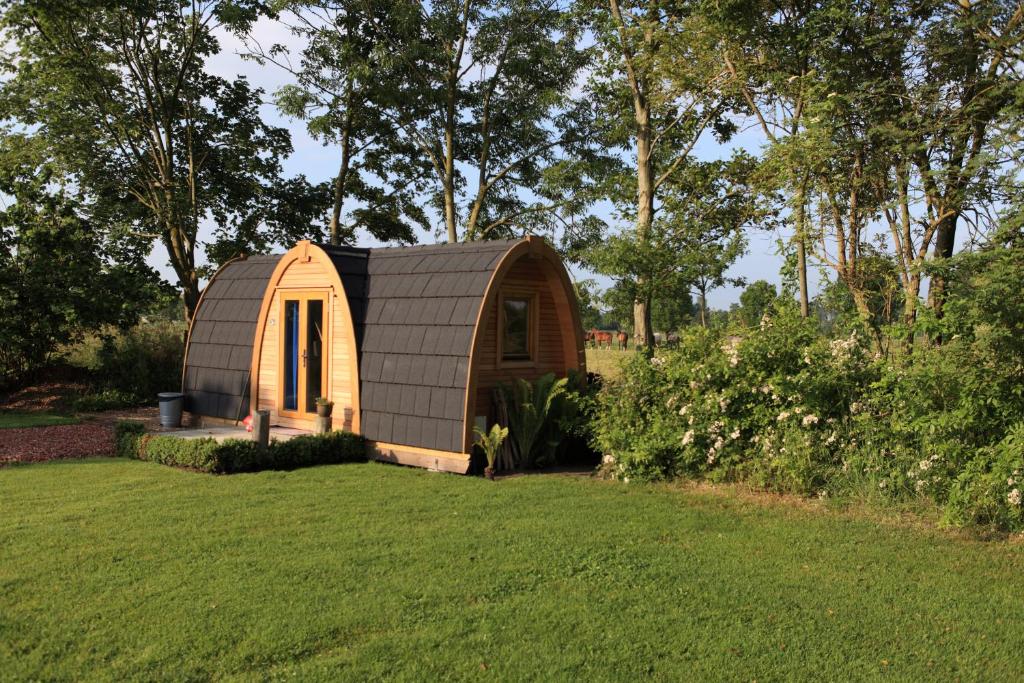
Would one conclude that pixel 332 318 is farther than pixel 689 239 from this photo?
No

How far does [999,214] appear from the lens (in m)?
11.8

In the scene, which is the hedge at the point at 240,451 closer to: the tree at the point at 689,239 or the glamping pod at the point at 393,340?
the glamping pod at the point at 393,340

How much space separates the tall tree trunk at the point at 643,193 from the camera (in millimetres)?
17828

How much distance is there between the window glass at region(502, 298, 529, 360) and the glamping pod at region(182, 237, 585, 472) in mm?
17

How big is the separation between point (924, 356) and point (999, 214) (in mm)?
5650

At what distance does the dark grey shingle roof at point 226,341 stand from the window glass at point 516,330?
4.35 m

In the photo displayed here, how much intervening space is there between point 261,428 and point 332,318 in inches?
83.1

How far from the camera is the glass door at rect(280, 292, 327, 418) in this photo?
39.4 feet

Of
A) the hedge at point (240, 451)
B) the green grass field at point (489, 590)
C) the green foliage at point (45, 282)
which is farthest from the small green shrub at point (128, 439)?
the green foliage at point (45, 282)

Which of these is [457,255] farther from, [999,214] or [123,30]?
[123,30]

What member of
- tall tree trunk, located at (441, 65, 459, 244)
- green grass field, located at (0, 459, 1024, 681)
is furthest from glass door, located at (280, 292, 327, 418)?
tall tree trunk, located at (441, 65, 459, 244)

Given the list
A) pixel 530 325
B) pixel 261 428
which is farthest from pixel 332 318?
pixel 530 325

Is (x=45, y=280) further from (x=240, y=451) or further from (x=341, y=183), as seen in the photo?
(x=240, y=451)

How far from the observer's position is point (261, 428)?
402 inches
